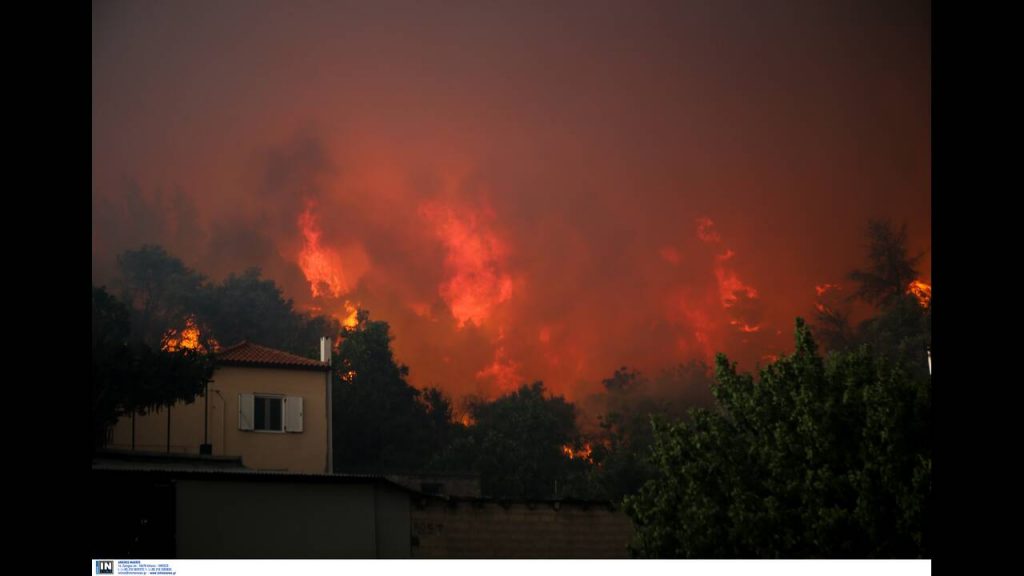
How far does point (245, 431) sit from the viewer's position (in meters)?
21.9

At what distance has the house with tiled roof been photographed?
2050cm

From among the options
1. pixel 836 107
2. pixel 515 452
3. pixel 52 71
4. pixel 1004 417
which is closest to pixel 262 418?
pixel 515 452

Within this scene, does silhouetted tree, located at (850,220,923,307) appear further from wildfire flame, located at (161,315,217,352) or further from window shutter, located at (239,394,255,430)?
wildfire flame, located at (161,315,217,352)

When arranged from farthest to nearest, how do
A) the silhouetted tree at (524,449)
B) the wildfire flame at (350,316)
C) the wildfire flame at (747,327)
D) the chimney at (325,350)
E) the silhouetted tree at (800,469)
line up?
the wildfire flame at (350,316) → the silhouetted tree at (524,449) → the chimney at (325,350) → the wildfire flame at (747,327) → the silhouetted tree at (800,469)

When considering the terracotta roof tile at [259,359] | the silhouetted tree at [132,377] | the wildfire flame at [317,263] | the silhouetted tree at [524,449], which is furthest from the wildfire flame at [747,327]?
the silhouetted tree at [132,377]

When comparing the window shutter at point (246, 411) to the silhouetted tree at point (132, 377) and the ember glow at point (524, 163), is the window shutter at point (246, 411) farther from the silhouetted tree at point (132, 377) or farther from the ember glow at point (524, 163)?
the ember glow at point (524, 163)

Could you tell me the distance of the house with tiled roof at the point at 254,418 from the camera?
2050 centimetres

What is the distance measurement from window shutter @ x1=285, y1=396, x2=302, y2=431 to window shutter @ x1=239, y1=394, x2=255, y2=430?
731 mm

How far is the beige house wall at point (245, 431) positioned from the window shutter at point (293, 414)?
10 centimetres

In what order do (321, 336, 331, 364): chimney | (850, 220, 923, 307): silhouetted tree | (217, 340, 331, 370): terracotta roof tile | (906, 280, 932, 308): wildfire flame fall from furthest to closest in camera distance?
1. (321, 336, 331, 364): chimney
2. (217, 340, 331, 370): terracotta roof tile
3. (906, 280, 932, 308): wildfire flame
4. (850, 220, 923, 307): silhouetted tree

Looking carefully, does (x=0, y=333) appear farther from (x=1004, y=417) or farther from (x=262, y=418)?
(x=262, y=418)

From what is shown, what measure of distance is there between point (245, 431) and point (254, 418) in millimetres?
280

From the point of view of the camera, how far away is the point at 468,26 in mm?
21859

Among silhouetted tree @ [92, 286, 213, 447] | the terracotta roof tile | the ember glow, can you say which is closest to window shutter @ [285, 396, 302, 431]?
→ the terracotta roof tile
